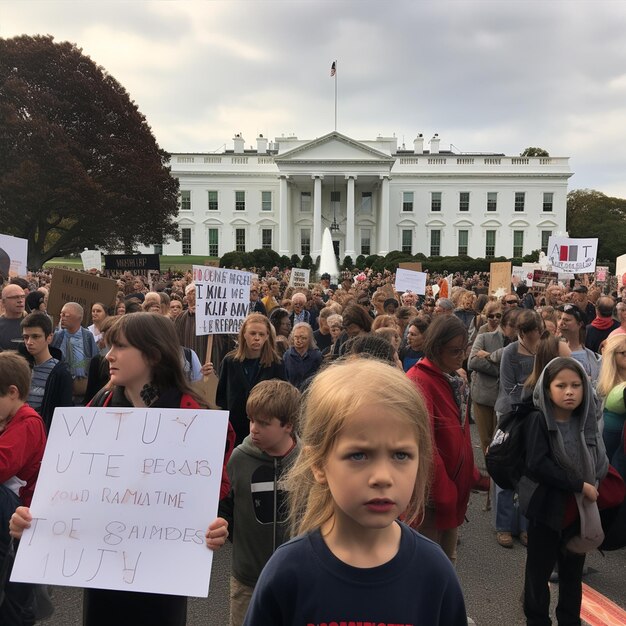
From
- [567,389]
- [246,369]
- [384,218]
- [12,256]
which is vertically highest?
[384,218]

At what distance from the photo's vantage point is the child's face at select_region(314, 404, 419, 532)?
1252mm

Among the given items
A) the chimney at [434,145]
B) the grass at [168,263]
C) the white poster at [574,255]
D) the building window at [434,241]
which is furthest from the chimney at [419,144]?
the white poster at [574,255]

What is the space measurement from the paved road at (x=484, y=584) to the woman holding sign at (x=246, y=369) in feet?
3.59

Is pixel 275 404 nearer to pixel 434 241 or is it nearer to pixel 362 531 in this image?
pixel 362 531

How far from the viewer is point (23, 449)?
264cm

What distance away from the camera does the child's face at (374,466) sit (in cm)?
125

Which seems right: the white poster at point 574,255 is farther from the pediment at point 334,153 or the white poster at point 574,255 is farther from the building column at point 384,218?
the pediment at point 334,153

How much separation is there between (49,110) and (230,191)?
3107 centimetres

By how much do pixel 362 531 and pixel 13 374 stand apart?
2.11 m

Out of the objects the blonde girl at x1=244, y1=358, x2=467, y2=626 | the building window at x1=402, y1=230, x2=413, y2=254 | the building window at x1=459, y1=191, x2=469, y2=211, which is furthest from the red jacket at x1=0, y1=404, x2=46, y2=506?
the building window at x1=459, y1=191, x2=469, y2=211

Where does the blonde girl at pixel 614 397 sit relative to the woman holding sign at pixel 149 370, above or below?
below

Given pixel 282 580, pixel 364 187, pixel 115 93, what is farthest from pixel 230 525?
pixel 364 187

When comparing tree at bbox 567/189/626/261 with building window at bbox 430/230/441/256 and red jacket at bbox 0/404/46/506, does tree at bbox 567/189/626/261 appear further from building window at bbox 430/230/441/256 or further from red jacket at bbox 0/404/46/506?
red jacket at bbox 0/404/46/506

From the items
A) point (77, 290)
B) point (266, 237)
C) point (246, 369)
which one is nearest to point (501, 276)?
point (77, 290)
